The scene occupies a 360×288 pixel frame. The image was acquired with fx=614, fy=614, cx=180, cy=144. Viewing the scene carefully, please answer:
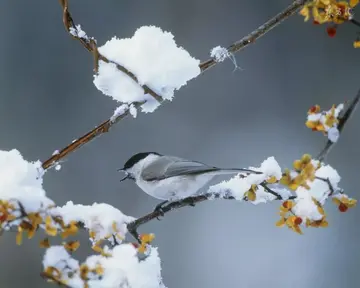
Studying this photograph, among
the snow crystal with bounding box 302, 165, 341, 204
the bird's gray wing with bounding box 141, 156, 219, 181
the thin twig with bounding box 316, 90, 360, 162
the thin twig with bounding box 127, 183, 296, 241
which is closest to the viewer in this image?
the thin twig with bounding box 316, 90, 360, 162

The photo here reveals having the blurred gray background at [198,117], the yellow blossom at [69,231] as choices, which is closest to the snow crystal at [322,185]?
the yellow blossom at [69,231]

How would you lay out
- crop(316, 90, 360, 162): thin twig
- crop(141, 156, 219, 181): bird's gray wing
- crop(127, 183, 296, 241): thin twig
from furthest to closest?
crop(141, 156, 219, 181): bird's gray wing < crop(127, 183, 296, 241): thin twig < crop(316, 90, 360, 162): thin twig

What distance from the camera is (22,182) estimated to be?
70cm

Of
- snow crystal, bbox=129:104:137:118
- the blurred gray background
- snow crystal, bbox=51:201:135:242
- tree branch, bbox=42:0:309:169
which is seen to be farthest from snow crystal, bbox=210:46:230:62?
the blurred gray background

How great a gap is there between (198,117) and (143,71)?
2.41m

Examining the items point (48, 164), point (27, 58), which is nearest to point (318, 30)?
point (27, 58)

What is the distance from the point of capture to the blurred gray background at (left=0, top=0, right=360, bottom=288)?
2.97 m

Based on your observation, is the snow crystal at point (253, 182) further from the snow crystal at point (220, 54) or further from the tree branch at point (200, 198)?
the snow crystal at point (220, 54)

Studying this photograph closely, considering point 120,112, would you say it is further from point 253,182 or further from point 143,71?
point 253,182

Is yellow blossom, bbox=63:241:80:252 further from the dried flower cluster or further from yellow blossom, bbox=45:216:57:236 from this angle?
the dried flower cluster

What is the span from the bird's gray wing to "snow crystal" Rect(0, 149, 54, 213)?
0.36 meters

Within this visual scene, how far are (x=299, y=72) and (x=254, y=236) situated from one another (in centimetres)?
86

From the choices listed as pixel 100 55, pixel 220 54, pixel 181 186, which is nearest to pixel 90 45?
pixel 100 55

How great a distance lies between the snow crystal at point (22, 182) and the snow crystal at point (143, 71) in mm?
134
